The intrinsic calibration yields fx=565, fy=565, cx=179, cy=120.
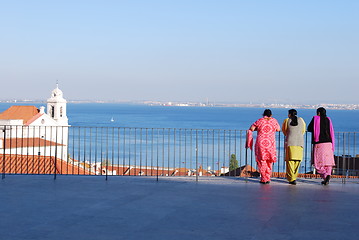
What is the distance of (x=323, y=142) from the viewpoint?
9.04 m

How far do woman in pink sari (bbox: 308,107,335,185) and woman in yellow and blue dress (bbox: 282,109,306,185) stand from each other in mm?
224

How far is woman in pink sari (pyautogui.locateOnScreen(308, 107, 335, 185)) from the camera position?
8984mm

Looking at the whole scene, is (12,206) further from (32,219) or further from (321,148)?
(321,148)

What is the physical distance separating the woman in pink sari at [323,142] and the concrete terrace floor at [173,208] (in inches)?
11.9

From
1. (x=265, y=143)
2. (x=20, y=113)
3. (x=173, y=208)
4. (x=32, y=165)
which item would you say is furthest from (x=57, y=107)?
(x=173, y=208)

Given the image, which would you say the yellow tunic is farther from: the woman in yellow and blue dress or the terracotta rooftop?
the terracotta rooftop

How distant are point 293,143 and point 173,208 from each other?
10.0 feet

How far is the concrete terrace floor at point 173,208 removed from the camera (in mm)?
5383

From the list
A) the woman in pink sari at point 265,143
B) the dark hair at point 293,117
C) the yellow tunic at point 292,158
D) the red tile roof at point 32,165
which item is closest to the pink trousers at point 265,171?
the woman in pink sari at point 265,143

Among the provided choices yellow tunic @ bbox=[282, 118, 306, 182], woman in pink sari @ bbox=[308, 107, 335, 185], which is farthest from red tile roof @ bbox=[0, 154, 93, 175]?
woman in pink sari @ bbox=[308, 107, 335, 185]

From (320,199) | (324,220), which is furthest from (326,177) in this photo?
(324,220)

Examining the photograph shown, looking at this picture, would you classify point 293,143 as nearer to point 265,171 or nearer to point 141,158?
point 265,171

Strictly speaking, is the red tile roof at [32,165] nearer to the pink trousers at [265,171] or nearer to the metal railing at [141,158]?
the metal railing at [141,158]

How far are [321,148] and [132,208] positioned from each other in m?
3.75
